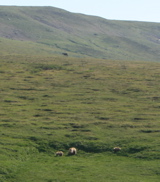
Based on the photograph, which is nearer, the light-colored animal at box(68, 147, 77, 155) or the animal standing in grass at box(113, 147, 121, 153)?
the light-colored animal at box(68, 147, 77, 155)

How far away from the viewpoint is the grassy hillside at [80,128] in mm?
34656

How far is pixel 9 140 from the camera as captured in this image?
42.6 m

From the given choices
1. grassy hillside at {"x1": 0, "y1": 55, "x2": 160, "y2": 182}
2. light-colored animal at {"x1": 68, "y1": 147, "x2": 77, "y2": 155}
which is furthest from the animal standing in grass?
light-colored animal at {"x1": 68, "y1": 147, "x2": 77, "y2": 155}

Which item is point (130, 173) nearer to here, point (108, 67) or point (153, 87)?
point (153, 87)

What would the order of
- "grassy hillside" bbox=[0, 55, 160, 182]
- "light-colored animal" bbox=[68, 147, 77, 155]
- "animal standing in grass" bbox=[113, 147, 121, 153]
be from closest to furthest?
"grassy hillside" bbox=[0, 55, 160, 182] < "light-colored animal" bbox=[68, 147, 77, 155] < "animal standing in grass" bbox=[113, 147, 121, 153]

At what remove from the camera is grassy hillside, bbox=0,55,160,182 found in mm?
34656

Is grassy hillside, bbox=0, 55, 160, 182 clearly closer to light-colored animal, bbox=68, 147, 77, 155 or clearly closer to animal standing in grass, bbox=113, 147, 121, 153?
animal standing in grass, bbox=113, 147, 121, 153

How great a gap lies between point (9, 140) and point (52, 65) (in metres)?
67.6

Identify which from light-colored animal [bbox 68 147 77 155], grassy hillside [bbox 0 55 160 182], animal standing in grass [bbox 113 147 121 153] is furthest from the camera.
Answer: animal standing in grass [bbox 113 147 121 153]

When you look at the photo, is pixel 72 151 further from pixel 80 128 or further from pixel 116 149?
pixel 80 128

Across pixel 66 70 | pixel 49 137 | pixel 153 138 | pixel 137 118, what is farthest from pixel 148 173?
pixel 66 70

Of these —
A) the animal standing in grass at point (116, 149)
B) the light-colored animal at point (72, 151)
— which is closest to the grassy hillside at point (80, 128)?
the animal standing in grass at point (116, 149)

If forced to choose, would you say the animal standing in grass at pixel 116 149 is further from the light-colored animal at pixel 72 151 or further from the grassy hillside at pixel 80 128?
the light-colored animal at pixel 72 151

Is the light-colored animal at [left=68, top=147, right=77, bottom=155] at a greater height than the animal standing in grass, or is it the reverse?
the animal standing in grass
